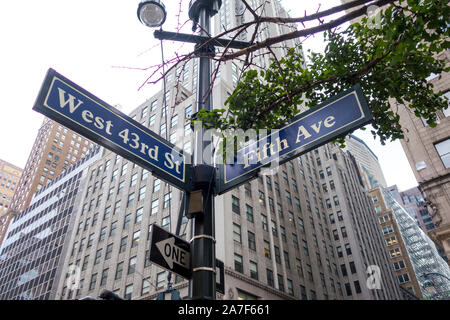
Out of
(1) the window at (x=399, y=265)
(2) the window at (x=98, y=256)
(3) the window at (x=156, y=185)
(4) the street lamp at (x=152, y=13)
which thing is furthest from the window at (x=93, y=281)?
(1) the window at (x=399, y=265)

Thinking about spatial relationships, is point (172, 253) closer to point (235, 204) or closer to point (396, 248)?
point (235, 204)

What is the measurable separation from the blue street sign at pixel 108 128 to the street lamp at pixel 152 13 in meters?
1.80

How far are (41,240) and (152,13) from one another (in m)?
69.9

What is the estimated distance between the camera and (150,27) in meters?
5.43

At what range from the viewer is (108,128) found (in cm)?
416

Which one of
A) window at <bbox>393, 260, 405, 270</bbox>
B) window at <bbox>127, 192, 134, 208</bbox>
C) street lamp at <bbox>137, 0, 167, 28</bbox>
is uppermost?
window at <bbox>393, 260, 405, 270</bbox>

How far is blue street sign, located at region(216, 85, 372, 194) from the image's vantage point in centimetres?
407

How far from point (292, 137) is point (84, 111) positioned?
8.22 ft

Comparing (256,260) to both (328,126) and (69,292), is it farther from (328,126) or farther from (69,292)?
(328,126)

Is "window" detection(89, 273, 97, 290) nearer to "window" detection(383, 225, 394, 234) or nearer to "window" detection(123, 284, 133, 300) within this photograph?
"window" detection(123, 284, 133, 300)

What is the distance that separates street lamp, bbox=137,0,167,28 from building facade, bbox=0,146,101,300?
5449cm

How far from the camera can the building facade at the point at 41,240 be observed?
5630 cm

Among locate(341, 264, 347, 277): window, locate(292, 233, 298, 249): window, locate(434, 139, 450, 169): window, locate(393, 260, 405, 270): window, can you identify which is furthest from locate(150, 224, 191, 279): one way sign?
locate(393, 260, 405, 270): window

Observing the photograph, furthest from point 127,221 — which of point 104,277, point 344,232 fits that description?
point 344,232
